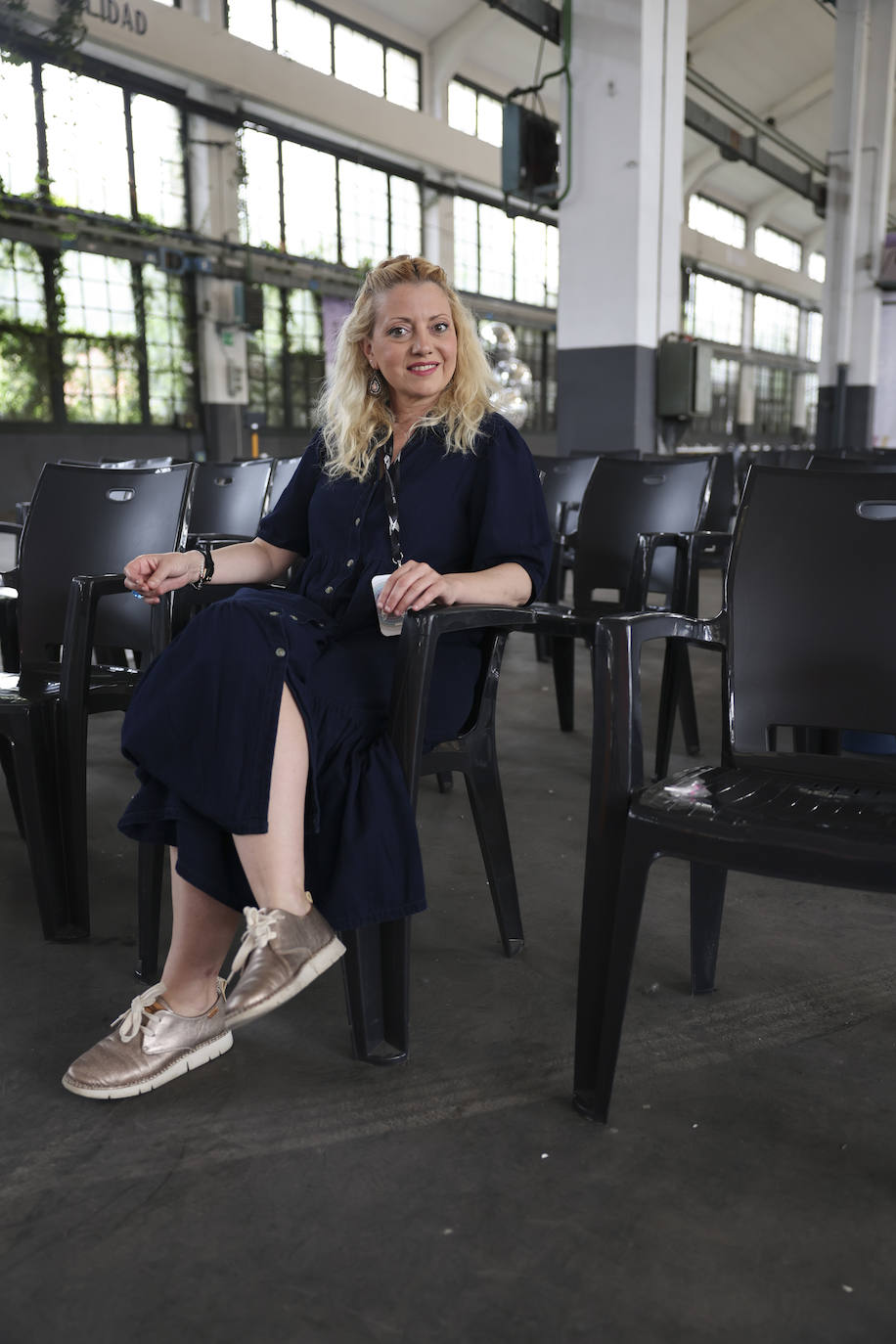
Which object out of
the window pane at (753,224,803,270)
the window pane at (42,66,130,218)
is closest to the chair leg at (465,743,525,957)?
the window pane at (42,66,130,218)

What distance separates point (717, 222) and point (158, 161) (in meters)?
11.3

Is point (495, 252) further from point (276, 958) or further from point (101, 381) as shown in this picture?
point (276, 958)

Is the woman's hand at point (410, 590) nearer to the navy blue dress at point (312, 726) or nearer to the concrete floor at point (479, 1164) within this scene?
the navy blue dress at point (312, 726)

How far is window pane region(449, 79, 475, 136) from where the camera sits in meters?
13.7

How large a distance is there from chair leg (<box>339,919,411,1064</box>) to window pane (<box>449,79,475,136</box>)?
14.3 meters

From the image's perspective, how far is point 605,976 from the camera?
131 centimetres

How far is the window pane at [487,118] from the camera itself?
46.7ft

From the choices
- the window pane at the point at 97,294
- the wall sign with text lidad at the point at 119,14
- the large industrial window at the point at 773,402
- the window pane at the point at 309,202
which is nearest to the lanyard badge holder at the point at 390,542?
the wall sign with text lidad at the point at 119,14

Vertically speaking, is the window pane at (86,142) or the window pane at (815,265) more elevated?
the window pane at (815,265)

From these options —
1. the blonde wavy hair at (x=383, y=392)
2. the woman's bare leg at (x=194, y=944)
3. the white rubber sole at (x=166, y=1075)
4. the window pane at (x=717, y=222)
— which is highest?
the window pane at (x=717, y=222)

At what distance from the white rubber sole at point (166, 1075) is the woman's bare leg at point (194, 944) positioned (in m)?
0.05

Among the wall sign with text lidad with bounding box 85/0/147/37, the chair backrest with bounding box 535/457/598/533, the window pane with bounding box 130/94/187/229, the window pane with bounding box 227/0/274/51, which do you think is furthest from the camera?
the window pane with bounding box 227/0/274/51

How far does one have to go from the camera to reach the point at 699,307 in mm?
18594

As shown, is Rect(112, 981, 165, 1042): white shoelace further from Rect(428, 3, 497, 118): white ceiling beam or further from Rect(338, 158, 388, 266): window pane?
Rect(428, 3, 497, 118): white ceiling beam
